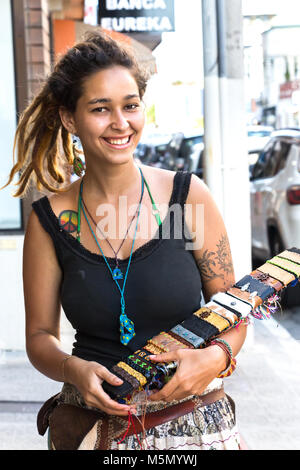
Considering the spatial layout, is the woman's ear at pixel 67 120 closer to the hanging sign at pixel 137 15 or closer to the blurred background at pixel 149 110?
the blurred background at pixel 149 110

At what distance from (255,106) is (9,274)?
4076 cm

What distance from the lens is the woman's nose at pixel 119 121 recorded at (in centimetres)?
192

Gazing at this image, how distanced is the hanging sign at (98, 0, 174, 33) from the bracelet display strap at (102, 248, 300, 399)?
4232 millimetres

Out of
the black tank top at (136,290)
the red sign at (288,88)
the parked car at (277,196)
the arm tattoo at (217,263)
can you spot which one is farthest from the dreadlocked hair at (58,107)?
the red sign at (288,88)

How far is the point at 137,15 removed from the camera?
19.0 feet

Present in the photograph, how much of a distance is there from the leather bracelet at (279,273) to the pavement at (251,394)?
2.20m

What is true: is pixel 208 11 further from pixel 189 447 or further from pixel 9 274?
pixel 189 447

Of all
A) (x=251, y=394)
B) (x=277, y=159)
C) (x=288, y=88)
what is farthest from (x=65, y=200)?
(x=288, y=88)

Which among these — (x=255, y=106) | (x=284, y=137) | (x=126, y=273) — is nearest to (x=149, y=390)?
(x=126, y=273)

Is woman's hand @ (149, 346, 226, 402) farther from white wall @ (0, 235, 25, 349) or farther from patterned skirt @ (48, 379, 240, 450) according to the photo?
white wall @ (0, 235, 25, 349)

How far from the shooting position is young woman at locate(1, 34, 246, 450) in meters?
1.85

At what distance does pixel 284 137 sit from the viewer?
8180 millimetres

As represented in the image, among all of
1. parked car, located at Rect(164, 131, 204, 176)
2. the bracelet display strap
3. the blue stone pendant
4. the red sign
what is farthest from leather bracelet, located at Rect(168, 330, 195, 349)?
the red sign
